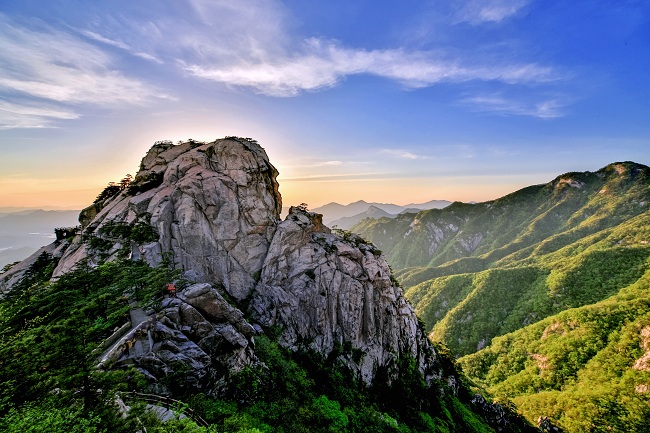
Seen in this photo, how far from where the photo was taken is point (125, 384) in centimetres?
1333

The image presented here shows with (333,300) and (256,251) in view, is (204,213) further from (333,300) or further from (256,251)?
(333,300)

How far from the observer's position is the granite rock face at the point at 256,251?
117 feet

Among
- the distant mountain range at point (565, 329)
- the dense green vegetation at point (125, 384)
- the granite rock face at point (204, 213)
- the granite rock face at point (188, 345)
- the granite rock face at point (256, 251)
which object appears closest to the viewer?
the dense green vegetation at point (125, 384)

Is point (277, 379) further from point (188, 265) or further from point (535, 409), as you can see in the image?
point (535, 409)

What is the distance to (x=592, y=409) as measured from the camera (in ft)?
240

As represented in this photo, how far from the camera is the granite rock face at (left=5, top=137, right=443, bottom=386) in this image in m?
35.6

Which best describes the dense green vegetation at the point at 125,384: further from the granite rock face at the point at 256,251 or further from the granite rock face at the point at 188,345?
the granite rock face at the point at 256,251

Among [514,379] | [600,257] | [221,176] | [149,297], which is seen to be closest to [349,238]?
[221,176]

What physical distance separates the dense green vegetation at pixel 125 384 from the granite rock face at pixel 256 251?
260 centimetres

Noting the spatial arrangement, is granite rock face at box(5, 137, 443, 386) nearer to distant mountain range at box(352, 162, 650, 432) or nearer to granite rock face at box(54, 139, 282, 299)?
granite rock face at box(54, 139, 282, 299)

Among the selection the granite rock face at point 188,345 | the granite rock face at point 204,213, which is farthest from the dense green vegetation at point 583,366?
the granite rock face at point 188,345

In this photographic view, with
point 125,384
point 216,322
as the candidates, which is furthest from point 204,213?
point 125,384

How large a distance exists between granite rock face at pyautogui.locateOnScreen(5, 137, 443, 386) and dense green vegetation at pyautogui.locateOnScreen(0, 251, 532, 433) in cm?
260

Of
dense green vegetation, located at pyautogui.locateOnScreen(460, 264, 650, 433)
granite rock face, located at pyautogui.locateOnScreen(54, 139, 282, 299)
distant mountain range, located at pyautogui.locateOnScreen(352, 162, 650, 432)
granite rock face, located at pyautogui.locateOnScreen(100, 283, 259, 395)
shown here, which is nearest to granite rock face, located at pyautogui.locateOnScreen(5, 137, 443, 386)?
granite rock face, located at pyautogui.locateOnScreen(54, 139, 282, 299)
